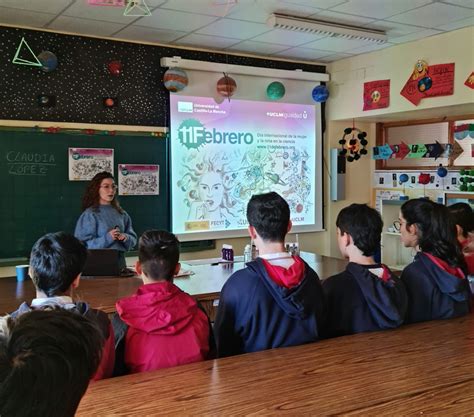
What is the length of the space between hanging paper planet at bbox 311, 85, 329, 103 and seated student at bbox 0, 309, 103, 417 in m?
5.68

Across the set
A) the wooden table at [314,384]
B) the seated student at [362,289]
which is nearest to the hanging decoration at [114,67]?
the seated student at [362,289]

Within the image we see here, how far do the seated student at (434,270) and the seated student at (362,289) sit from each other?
0.65 ft

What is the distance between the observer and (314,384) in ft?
5.40

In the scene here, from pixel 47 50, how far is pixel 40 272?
3.44 m

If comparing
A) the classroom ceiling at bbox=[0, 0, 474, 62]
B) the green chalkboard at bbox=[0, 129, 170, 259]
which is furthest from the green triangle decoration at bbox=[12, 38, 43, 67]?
the green chalkboard at bbox=[0, 129, 170, 259]

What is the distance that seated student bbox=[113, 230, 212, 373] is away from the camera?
6.48 ft

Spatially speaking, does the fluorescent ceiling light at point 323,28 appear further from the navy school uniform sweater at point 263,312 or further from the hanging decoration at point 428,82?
the navy school uniform sweater at point 263,312

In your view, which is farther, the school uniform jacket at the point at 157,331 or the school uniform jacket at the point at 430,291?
the school uniform jacket at the point at 430,291

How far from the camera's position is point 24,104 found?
186 inches

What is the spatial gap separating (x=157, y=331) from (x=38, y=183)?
327 cm

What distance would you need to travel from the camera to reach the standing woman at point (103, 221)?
4.18m

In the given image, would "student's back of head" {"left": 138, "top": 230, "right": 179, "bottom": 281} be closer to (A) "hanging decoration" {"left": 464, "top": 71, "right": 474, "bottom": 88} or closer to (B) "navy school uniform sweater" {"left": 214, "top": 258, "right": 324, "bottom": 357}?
(B) "navy school uniform sweater" {"left": 214, "top": 258, "right": 324, "bottom": 357}

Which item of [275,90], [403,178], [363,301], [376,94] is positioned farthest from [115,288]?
[403,178]

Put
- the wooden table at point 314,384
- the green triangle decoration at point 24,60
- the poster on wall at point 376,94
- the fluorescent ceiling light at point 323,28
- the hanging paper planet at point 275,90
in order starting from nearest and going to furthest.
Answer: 1. the wooden table at point 314,384
2. the fluorescent ceiling light at point 323,28
3. the green triangle decoration at point 24,60
4. the poster on wall at point 376,94
5. the hanging paper planet at point 275,90
